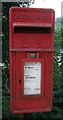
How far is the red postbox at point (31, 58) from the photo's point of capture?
2229 millimetres

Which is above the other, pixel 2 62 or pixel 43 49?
pixel 43 49

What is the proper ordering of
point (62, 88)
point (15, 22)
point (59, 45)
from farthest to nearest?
point (59, 45) → point (62, 88) → point (15, 22)

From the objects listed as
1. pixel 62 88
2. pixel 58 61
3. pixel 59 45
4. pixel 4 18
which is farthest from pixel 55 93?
pixel 4 18

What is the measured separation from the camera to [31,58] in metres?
2.28

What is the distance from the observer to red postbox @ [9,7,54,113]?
223cm

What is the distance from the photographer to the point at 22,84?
90.0 inches

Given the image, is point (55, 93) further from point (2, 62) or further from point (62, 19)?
point (62, 19)

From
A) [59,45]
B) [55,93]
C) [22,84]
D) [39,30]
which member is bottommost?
[55,93]

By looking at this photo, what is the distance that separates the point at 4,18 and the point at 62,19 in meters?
0.90

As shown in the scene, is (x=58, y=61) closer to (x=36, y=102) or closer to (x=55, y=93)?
(x=55, y=93)

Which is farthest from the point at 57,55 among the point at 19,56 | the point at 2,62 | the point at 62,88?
the point at 19,56

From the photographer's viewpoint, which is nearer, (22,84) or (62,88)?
(22,84)

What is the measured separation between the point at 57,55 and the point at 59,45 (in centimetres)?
16

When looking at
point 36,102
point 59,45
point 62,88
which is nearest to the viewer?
point 36,102
